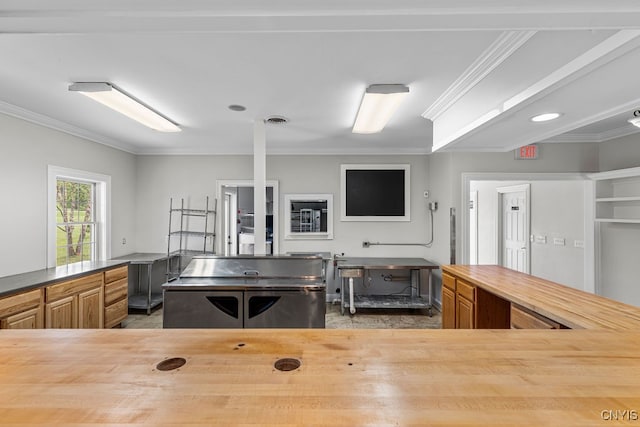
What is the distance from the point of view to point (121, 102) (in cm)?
268

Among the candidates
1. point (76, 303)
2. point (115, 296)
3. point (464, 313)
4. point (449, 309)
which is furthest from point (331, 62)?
point (115, 296)

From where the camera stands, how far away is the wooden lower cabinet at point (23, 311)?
2.40 metres

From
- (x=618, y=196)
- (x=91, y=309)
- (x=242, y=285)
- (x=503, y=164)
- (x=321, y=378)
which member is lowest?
(x=91, y=309)

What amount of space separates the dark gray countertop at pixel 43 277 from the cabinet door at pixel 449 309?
3819mm

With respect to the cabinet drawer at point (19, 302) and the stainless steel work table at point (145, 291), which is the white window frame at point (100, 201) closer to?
the stainless steel work table at point (145, 291)

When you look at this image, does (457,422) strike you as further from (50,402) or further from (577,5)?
(577,5)

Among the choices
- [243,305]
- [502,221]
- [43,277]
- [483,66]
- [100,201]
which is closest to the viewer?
[483,66]

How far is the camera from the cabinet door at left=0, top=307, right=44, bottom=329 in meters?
2.42

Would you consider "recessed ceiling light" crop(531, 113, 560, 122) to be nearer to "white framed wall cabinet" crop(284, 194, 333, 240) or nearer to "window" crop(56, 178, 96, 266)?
"white framed wall cabinet" crop(284, 194, 333, 240)

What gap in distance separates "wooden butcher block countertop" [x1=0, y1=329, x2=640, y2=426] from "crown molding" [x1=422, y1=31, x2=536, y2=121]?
5.19 feet

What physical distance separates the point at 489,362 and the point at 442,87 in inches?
87.4

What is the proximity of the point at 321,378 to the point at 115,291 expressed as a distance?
3.80 meters

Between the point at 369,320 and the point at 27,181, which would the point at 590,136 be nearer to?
the point at 369,320

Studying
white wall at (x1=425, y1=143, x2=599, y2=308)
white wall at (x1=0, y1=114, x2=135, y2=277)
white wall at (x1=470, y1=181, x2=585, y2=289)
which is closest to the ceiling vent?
white wall at (x1=425, y1=143, x2=599, y2=308)
